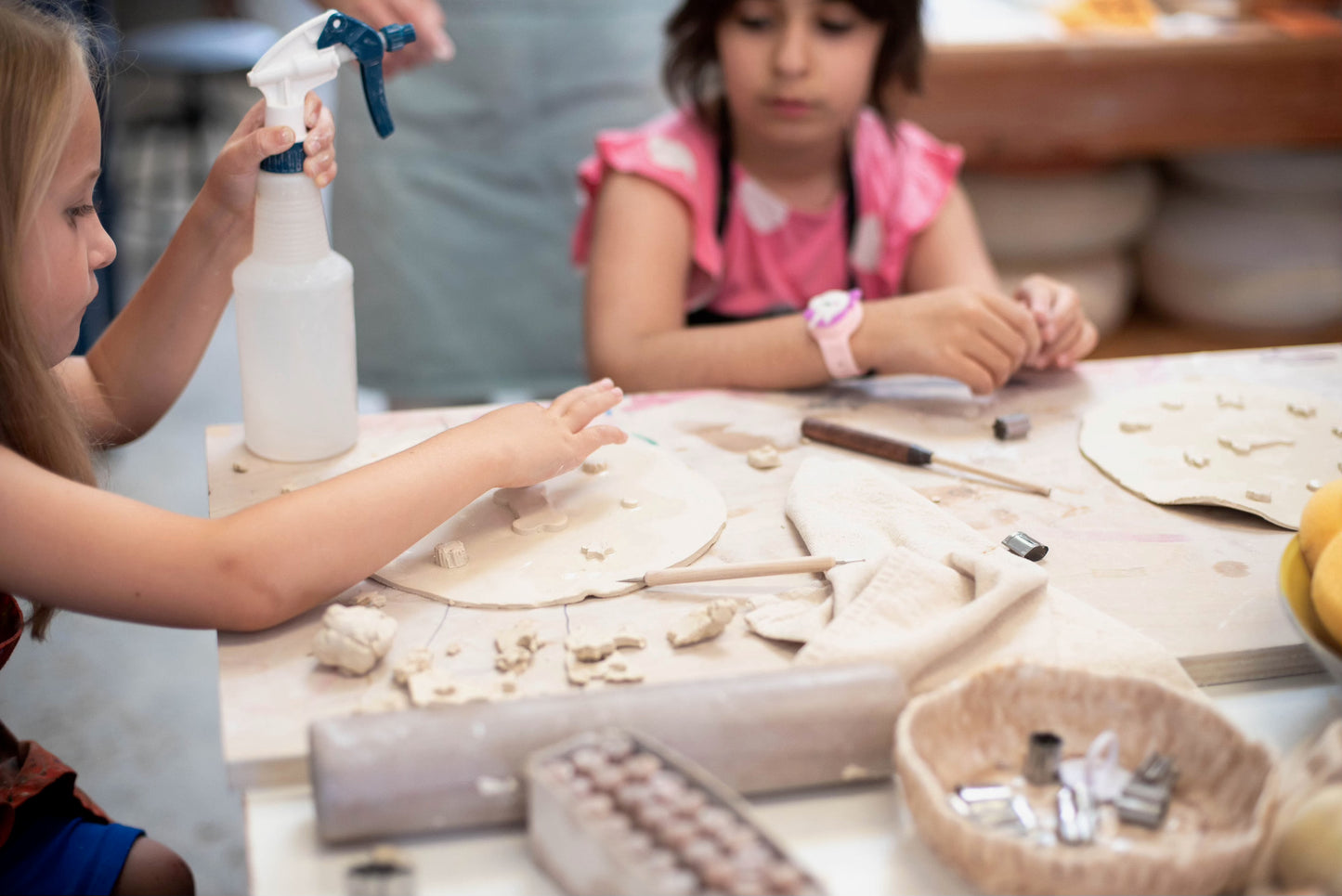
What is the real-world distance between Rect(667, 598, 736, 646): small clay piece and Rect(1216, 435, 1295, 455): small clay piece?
1.62 ft

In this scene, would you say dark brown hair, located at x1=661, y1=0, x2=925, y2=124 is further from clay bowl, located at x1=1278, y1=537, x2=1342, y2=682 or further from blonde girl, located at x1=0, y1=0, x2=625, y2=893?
clay bowl, located at x1=1278, y1=537, x2=1342, y2=682

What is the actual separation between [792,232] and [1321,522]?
866 millimetres

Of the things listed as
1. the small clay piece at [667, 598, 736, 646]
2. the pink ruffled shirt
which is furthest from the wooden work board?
the pink ruffled shirt

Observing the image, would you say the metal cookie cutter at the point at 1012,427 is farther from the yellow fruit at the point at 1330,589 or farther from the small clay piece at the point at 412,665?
the small clay piece at the point at 412,665

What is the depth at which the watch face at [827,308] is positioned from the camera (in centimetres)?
106

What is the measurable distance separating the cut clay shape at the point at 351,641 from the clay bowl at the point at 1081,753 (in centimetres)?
29

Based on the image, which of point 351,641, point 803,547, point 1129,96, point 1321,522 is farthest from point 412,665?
point 1129,96

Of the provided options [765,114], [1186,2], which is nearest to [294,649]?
[765,114]

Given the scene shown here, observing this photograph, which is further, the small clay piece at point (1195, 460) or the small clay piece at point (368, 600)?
the small clay piece at point (1195, 460)

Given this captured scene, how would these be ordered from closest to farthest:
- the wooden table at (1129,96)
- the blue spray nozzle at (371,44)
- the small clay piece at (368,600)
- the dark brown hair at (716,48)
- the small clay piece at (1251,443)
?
the small clay piece at (368,600) → the blue spray nozzle at (371,44) → the small clay piece at (1251,443) → the dark brown hair at (716,48) → the wooden table at (1129,96)

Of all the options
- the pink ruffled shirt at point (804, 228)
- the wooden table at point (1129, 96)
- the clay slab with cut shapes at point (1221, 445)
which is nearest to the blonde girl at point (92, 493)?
the clay slab with cut shapes at point (1221, 445)

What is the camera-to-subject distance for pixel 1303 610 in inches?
Result: 24.8

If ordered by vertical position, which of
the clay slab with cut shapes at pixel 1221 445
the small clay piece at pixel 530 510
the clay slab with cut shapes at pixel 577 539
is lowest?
the clay slab with cut shapes at pixel 577 539

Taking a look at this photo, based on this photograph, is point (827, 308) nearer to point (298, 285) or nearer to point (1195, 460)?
point (1195, 460)
